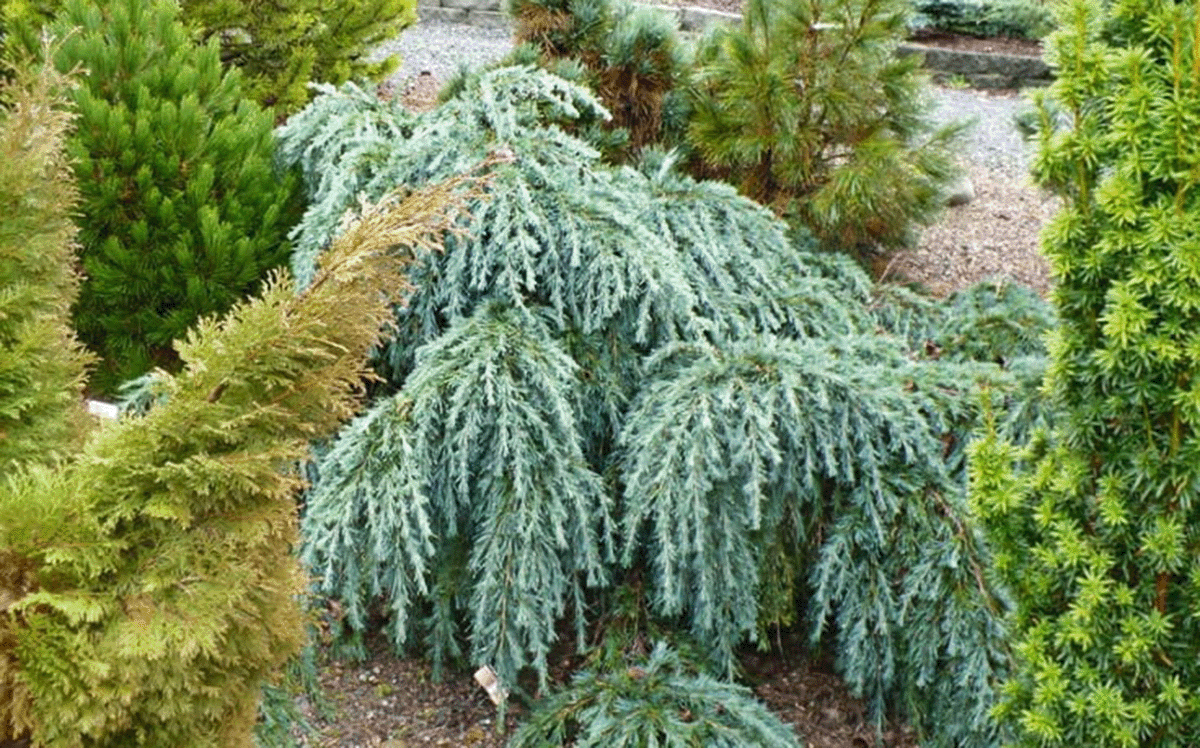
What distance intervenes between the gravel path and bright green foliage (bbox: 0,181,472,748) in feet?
7.38

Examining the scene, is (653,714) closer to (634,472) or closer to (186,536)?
(634,472)

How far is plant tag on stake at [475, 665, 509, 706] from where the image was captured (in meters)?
2.85

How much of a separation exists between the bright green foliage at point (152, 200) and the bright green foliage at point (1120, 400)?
2532 mm

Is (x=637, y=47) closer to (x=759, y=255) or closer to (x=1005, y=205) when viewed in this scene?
(x=759, y=255)

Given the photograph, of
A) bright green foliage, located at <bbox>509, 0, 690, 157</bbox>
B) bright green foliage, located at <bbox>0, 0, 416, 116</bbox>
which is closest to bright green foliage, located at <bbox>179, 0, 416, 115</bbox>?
bright green foliage, located at <bbox>0, 0, 416, 116</bbox>

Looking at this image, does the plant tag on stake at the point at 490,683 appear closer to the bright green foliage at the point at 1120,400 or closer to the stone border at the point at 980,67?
the bright green foliage at the point at 1120,400

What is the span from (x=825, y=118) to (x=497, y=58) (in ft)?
10.1

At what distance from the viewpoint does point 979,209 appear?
226 inches

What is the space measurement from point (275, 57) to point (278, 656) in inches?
167

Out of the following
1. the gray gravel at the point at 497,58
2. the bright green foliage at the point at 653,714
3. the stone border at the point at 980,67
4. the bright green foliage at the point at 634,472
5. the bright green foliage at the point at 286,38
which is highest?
the bright green foliage at the point at 286,38

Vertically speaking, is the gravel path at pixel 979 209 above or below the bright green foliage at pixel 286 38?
below

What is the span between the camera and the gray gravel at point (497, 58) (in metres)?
6.88

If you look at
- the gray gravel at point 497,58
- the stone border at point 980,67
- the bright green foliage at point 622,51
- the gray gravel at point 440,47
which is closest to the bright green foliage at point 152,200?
the bright green foliage at point 622,51

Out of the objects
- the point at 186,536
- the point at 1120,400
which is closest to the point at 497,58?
the point at 1120,400
